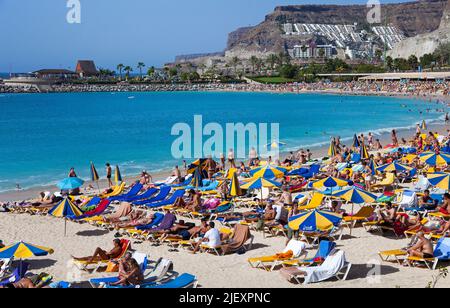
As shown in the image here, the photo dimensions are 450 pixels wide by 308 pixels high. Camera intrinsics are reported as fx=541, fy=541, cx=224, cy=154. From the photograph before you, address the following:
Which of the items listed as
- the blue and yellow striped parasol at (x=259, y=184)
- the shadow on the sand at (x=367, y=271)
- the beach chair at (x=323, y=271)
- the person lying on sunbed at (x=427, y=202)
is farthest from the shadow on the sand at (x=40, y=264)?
the person lying on sunbed at (x=427, y=202)

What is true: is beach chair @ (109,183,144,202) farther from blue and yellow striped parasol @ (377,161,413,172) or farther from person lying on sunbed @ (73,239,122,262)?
blue and yellow striped parasol @ (377,161,413,172)

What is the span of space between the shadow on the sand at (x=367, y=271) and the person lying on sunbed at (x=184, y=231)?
302 centimetres

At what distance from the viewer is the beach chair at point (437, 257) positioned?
8.77m

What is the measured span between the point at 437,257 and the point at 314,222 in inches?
85.4

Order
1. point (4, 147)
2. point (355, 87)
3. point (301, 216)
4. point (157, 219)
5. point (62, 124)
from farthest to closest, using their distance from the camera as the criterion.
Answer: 1. point (355, 87)
2. point (62, 124)
3. point (4, 147)
4. point (157, 219)
5. point (301, 216)

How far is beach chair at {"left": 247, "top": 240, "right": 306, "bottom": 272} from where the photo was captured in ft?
29.9

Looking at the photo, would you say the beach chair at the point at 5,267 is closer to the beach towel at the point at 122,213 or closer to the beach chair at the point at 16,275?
the beach chair at the point at 16,275

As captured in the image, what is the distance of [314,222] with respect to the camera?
9.91 m

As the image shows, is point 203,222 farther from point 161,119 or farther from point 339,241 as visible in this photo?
point 161,119

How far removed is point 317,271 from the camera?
327 inches

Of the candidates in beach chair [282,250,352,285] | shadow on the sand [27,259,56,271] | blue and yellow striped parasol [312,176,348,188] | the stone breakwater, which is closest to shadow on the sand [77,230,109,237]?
shadow on the sand [27,259,56,271]

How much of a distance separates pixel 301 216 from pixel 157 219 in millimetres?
3293

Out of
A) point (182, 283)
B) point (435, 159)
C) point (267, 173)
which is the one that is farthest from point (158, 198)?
point (435, 159)

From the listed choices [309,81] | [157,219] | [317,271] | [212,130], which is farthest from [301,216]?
[309,81]
